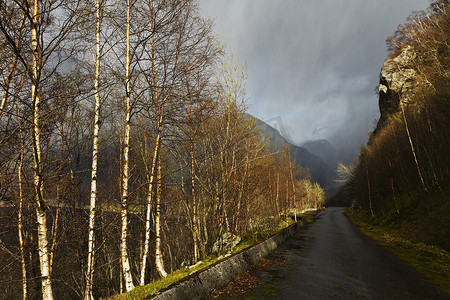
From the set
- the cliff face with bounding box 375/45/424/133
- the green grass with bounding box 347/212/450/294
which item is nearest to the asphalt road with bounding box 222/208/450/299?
the green grass with bounding box 347/212/450/294

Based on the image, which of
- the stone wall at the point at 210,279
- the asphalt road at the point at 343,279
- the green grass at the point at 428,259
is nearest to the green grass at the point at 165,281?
the stone wall at the point at 210,279

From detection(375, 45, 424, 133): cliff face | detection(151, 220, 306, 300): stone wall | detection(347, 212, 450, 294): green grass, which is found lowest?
detection(347, 212, 450, 294): green grass

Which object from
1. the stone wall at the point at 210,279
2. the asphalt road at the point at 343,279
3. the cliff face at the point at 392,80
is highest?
the cliff face at the point at 392,80

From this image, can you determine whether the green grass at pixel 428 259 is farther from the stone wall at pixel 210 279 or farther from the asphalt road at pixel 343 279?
the stone wall at pixel 210 279

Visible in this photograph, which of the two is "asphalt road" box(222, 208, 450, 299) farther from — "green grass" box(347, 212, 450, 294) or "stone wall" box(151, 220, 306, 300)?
"stone wall" box(151, 220, 306, 300)

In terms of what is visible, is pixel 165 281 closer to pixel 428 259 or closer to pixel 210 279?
pixel 210 279

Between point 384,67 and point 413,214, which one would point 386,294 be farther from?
point 384,67

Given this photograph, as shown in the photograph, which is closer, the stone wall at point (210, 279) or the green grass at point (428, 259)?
the stone wall at point (210, 279)

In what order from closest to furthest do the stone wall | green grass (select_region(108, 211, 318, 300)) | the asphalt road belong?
the stone wall → green grass (select_region(108, 211, 318, 300)) → the asphalt road

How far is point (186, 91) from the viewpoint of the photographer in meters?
10.1

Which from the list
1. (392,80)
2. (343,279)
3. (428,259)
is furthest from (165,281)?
(392,80)

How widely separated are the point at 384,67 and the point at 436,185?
37355 millimetres

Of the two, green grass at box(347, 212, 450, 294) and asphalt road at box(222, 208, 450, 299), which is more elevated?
asphalt road at box(222, 208, 450, 299)

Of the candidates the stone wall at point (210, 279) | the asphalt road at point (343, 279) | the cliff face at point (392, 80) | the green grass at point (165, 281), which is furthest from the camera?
the cliff face at point (392, 80)
